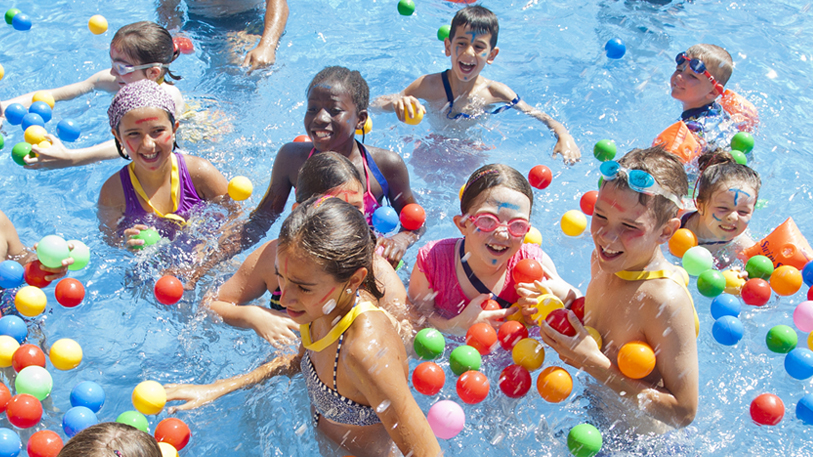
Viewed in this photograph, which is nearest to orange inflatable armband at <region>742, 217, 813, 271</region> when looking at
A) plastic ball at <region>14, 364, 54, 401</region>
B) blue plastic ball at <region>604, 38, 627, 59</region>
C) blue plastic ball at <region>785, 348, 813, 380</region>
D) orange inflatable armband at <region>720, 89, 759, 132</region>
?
blue plastic ball at <region>785, 348, 813, 380</region>

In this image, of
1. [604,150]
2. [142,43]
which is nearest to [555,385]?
[604,150]

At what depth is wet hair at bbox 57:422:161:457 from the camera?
219cm

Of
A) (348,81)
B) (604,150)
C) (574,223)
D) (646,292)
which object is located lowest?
(574,223)

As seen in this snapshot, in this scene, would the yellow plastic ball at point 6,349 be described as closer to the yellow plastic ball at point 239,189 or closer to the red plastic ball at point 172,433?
the red plastic ball at point 172,433

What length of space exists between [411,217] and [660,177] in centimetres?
205

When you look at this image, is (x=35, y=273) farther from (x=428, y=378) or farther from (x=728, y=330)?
(x=728, y=330)

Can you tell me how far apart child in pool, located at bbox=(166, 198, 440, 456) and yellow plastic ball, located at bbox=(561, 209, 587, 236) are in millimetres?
2569

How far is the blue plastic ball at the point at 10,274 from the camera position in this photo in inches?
154

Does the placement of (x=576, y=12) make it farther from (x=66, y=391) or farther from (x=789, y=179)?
(x=66, y=391)

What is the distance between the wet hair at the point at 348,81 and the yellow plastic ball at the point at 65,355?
2230mm

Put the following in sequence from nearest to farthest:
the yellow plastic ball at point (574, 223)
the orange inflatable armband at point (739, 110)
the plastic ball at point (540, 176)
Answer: the yellow plastic ball at point (574, 223)
the plastic ball at point (540, 176)
the orange inflatable armband at point (739, 110)

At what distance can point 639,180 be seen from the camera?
2.95 metres

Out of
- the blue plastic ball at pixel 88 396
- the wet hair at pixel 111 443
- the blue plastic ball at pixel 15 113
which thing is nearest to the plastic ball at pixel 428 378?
the wet hair at pixel 111 443

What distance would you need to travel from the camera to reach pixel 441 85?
608 cm
